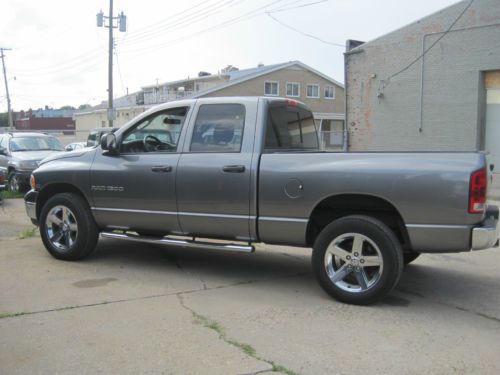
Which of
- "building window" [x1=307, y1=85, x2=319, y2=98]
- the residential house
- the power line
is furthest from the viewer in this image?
"building window" [x1=307, y1=85, x2=319, y2=98]

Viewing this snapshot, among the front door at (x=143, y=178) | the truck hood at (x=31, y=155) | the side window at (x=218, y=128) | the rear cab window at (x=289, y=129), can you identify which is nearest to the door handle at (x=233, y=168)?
the side window at (x=218, y=128)

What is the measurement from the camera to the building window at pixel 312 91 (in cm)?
4588

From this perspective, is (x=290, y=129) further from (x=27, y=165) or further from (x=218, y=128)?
(x=27, y=165)

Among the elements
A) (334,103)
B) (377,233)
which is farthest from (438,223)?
(334,103)

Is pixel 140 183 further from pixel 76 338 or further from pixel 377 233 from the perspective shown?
pixel 377 233

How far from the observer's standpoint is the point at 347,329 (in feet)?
14.4

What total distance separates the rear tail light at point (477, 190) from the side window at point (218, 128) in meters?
2.27

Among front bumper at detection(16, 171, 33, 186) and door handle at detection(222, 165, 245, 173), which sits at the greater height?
door handle at detection(222, 165, 245, 173)

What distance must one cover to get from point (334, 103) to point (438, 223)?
43802mm

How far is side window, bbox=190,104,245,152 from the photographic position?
222 inches

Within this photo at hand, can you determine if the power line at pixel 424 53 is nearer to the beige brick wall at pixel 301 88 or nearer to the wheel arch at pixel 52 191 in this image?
the wheel arch at pixel 52 191

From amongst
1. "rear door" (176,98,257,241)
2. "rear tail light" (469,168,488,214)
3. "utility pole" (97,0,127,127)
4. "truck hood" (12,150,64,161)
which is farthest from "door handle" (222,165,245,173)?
"utility pole" (97,0,127,127)

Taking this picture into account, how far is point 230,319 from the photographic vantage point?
459cm

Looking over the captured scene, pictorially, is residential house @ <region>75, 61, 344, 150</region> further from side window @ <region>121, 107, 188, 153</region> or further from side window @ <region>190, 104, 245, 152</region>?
side window @ <region>190, 104, 245, 152</region>
